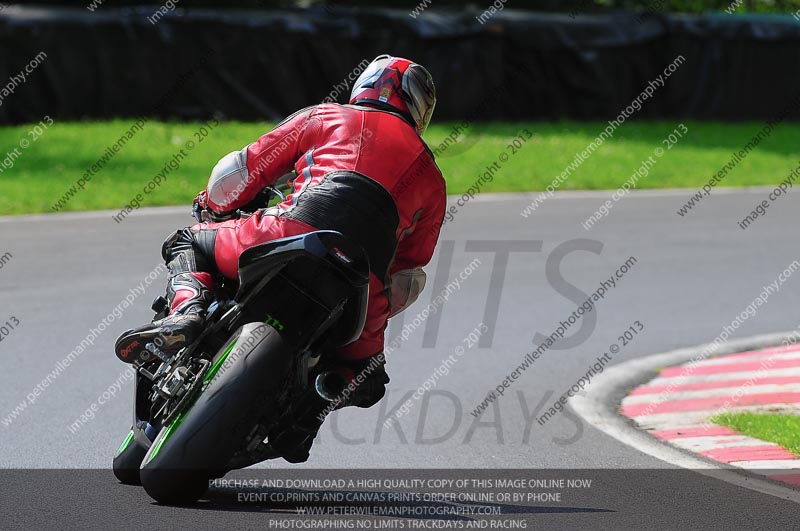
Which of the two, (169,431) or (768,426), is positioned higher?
(169,431)

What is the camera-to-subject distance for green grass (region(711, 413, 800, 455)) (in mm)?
6984

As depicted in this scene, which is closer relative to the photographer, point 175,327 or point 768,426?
point 175,327

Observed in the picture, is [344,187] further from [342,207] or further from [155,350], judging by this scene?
[155,350]

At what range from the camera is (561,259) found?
492 inches

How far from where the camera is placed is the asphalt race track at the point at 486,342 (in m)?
5.54

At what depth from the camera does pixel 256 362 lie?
4809 millimetres

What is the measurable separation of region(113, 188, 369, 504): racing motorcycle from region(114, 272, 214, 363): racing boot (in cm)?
4

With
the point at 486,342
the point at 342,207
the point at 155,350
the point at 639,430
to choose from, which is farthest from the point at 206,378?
the point at 486,342

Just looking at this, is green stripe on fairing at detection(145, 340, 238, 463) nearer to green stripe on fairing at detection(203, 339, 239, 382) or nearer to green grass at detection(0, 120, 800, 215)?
green stripe on fairing at detection(203, 339, 239, 382)

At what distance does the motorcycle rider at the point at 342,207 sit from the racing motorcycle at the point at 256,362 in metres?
0.09

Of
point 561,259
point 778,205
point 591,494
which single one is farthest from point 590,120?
point 591,494

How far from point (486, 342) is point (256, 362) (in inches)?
187

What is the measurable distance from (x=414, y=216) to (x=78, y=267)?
6530 millimetres

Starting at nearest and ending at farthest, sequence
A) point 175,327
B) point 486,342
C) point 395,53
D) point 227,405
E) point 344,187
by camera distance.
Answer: point 227,405 → point 175,327 → point 344,187 → point 486,342 → point 395,53
